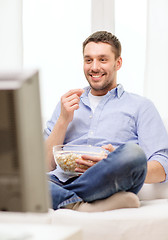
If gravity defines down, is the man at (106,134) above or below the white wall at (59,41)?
below

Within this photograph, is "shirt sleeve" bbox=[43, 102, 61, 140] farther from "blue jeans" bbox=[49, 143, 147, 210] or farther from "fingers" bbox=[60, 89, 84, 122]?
"blue jeans" bbox=[49, 143, 147, 210]

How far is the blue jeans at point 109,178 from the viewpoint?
174cm

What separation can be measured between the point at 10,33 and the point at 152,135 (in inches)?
66.5

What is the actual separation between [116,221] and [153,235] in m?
0.16

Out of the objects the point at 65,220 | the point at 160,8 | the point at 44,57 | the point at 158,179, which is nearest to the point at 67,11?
the point at 44,57

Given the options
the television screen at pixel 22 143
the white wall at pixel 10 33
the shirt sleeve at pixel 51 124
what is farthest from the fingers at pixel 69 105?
the television screen at pixel 22 143

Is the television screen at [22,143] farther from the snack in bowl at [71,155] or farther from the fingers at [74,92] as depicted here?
the fingers at [74,92]

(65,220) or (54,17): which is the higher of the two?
(54,17)

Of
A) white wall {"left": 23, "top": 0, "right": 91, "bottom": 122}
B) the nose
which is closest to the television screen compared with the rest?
the nose

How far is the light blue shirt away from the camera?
2.14 metres

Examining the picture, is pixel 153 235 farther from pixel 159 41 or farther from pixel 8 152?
pixel 159 41

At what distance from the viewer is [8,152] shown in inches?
30.2

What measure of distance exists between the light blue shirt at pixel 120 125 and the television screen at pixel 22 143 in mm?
1359

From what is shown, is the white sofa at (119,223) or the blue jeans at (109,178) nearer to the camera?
the white sofa at (119,223)
